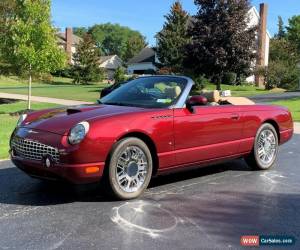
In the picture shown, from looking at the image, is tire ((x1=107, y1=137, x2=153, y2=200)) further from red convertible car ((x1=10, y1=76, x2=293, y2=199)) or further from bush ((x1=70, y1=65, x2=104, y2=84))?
bush ((x1=70, y1=65, x2=104, y2=84))

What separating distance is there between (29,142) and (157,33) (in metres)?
47.5

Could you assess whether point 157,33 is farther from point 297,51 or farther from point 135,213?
point 135,213

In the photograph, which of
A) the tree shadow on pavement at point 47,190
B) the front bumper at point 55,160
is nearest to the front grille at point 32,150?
the front bumper at point 55,160

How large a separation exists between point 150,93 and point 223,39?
29111 mm

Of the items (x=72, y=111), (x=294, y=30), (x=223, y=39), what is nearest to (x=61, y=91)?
(x=223, y=39)

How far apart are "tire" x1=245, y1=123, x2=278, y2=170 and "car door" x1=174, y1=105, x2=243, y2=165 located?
1.83 ft

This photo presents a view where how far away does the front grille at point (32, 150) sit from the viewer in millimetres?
5473

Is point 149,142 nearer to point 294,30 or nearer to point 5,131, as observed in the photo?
point 5,131

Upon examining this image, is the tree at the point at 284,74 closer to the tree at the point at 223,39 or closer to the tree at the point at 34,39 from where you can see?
the tree at the point at 223,39

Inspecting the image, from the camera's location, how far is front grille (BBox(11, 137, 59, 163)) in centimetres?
547

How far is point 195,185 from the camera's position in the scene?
6738 mm

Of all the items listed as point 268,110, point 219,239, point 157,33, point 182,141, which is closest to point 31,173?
point 182,141

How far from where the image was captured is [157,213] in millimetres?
5352

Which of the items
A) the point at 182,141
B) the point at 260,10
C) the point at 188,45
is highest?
the point at 260,10
